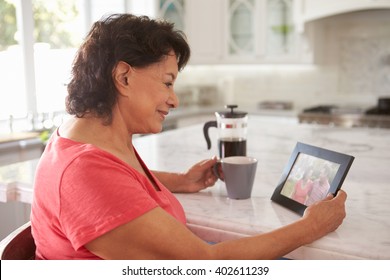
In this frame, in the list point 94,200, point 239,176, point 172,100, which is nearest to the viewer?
point 94,200

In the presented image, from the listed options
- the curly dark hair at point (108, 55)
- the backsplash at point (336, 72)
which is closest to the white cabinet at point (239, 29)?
the backsplash at point (336, 72)

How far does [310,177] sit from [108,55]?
576 mm

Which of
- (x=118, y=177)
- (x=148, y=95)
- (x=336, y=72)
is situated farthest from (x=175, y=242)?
(x=336, y=72)

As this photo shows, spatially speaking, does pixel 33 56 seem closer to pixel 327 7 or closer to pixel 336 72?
pixel 327 7

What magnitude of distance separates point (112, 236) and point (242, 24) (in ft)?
13.4

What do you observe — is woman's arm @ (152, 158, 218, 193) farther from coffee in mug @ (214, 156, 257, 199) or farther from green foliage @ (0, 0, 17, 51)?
green foliage @ (0, 0, 17, 51)

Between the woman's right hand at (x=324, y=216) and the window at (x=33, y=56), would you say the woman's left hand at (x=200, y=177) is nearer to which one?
the woman's right hand at (x=324, y=216)

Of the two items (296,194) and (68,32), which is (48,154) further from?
(68,32)

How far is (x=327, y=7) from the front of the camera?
4.09m

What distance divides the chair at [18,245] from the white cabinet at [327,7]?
3.61m

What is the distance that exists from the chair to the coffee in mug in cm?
52

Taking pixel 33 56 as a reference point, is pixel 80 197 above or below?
below

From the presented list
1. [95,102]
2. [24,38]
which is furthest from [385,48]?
[95,102]

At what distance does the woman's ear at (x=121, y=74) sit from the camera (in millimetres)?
993
